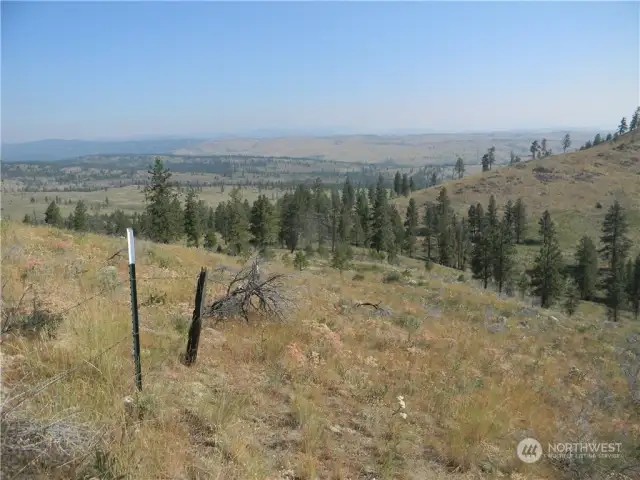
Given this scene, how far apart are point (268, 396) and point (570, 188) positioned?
138m

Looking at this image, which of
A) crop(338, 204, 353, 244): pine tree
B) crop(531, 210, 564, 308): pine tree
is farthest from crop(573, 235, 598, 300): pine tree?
crop(338, 204, 353, 244): pine tree

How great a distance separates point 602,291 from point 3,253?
87.0 meters

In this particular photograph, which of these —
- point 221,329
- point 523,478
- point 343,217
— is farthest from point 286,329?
point 343,217

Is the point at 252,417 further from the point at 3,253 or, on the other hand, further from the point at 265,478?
the point at 3,253

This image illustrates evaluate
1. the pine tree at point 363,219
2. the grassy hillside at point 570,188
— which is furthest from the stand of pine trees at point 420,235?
the grassy hillside at point 570,188

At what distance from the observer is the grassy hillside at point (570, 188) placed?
10600 cm

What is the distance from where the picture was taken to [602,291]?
75.6 meters

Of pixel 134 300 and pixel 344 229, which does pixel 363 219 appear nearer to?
pixel 344 229

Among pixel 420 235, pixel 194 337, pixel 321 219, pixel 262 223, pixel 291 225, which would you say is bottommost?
pixel 420 235

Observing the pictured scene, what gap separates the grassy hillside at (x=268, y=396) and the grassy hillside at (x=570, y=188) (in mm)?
101069

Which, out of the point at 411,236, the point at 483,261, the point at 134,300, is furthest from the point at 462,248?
the point at 134,300

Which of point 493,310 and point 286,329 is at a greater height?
point 286,329

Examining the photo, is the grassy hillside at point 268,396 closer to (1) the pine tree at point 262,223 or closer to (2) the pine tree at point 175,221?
(2) the pine tree at point 175,221

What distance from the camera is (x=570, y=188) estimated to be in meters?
123
